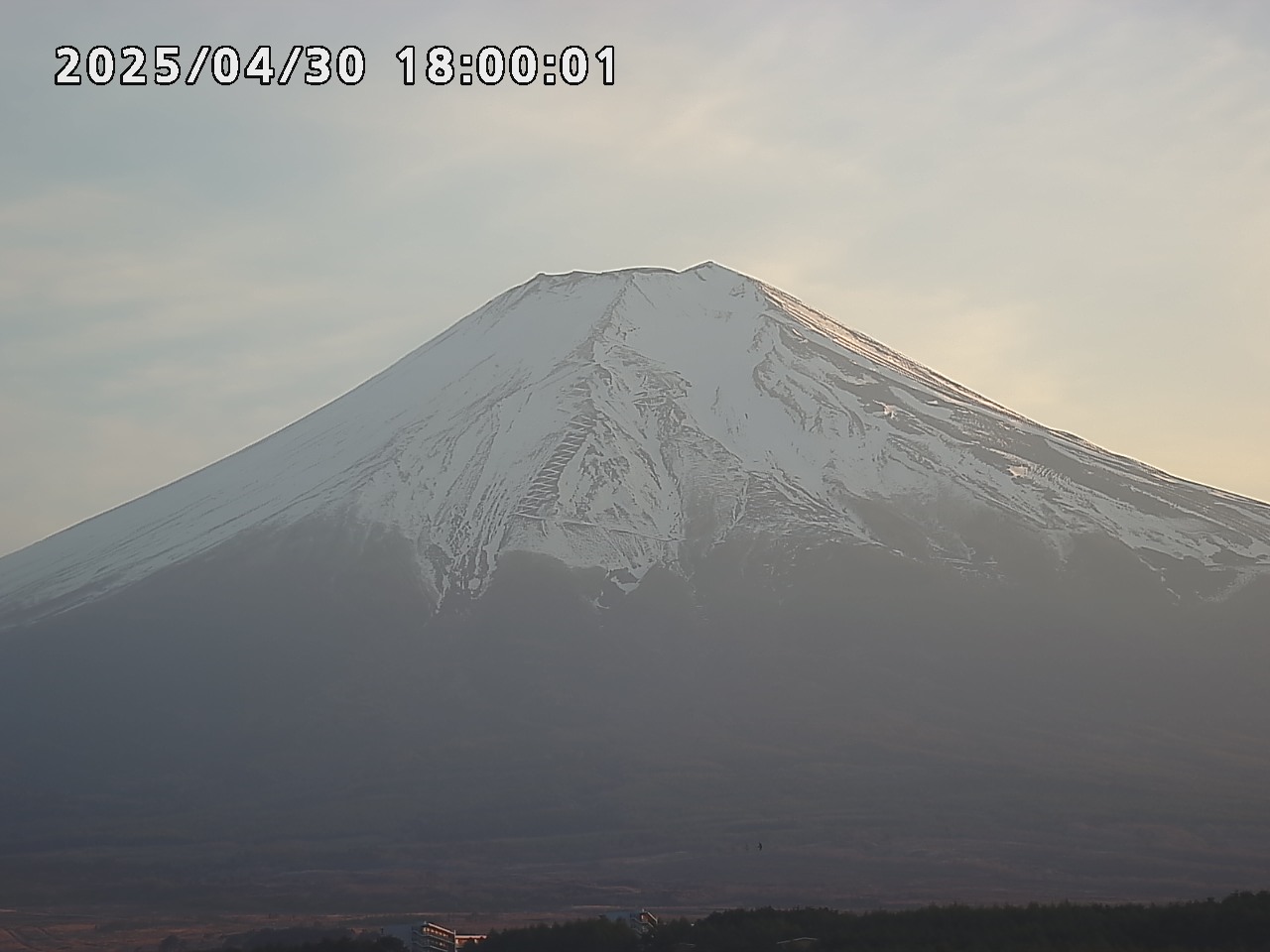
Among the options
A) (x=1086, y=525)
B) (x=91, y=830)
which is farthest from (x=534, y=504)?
(x=91, y=830)

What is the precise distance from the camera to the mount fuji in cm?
7881

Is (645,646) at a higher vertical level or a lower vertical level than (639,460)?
lower

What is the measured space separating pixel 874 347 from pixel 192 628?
2661 inches

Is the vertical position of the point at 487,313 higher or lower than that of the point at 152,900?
higher

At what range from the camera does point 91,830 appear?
8562 centimetres

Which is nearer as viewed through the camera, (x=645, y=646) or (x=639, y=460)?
(x=645, y=646)

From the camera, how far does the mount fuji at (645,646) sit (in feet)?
259

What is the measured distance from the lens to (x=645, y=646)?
111 meters

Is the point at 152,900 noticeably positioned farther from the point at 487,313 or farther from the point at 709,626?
the point at 487,313

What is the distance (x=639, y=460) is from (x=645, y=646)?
887 inches

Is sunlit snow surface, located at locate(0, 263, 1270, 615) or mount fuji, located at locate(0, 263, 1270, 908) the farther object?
sunlit snow surface, located at locate(0, 263, 1270, 615)

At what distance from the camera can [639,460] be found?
13025 cm

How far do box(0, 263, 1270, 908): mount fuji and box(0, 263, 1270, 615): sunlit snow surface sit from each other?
366mm

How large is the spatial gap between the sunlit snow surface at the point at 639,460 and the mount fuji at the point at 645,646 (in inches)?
14.4
